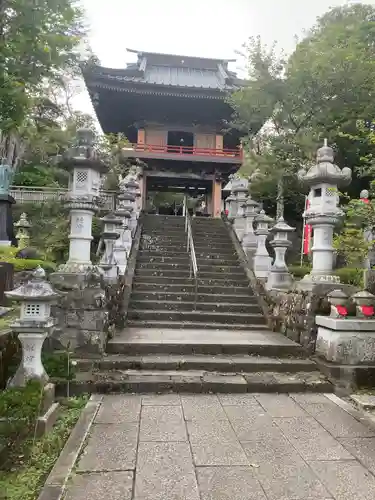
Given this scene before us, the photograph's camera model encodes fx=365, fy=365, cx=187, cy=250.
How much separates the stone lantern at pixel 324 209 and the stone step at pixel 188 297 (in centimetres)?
230

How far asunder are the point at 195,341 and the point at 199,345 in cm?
20

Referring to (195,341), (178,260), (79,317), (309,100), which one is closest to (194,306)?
(195,341)

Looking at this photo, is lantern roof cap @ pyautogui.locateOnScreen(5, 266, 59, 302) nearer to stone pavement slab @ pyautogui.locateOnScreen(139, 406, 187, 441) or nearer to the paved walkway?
the paved walkway

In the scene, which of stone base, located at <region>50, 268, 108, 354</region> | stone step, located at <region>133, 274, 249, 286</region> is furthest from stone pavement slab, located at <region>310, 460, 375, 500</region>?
Result: stone step, located at <region>133, 274, 249, 286</region>

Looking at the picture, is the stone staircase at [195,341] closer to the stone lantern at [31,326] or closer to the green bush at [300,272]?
the stone lantern at [31,326]

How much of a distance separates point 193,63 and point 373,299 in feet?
78.4

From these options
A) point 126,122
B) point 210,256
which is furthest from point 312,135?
point 126,122

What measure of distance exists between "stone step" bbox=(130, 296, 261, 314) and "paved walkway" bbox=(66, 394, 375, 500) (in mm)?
3420

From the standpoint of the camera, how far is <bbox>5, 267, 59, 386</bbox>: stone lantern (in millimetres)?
3959

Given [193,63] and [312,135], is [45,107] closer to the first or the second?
[193,63]

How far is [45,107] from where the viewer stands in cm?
2206

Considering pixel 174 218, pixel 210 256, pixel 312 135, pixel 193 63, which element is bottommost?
pixel 210 256

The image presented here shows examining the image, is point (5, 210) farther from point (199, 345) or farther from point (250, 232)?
point (199, 345)

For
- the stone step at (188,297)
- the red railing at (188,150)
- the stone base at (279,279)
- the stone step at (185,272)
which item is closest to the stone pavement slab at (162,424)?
the stone step at (188,297)
